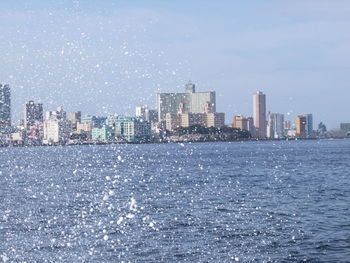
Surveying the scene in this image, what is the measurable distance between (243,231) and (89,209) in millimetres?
10416

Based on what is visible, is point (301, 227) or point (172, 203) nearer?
point (301, 227)

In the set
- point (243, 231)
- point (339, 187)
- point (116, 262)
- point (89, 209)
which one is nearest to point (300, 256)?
point (243, 231)

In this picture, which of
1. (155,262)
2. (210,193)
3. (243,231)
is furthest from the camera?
(210,193)

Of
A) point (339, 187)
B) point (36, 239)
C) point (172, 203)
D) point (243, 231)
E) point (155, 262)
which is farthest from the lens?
point (339, 187)

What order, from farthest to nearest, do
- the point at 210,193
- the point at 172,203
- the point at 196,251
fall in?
the point at 210,193, the point at 172,203, the point at 196,251

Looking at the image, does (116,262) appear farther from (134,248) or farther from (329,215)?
(329,215)

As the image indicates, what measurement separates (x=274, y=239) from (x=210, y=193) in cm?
1753

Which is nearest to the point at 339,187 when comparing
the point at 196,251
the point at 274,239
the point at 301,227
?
the point at 301,227

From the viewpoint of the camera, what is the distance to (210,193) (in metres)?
41.8

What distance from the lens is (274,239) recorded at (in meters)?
24.3

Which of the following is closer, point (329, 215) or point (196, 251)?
point (196, 251)

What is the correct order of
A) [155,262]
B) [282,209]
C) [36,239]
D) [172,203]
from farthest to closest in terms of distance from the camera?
[172,203], [282,209], [36,239], [155,262]

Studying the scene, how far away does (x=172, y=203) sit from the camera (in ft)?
118

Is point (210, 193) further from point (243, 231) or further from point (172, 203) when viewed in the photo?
point (243, 231)
